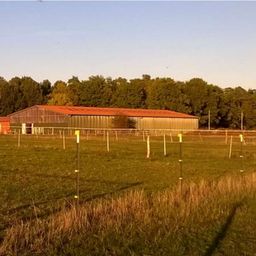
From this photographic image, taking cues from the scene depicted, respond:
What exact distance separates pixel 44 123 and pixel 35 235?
96.0 metres

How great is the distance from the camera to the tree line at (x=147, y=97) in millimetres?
139000

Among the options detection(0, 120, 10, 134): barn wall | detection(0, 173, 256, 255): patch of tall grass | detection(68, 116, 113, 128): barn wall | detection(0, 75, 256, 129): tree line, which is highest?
detection(0, 75, 256, 129): tree line

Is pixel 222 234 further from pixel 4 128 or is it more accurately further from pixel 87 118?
pixel 4 128

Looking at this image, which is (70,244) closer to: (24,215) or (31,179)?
(24,215)

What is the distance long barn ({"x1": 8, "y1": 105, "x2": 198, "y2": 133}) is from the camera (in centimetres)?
10031

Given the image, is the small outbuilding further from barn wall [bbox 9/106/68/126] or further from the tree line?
the tree line

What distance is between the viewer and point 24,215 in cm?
1162

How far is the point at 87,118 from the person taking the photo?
10275cm

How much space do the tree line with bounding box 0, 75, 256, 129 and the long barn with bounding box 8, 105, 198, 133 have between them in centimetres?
1901

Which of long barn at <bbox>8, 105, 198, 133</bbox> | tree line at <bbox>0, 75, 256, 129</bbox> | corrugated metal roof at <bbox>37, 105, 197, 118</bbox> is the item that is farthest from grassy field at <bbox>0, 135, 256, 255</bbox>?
tree line at <bbox>0, 75, 256, 129</bbox>

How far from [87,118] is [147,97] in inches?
1718

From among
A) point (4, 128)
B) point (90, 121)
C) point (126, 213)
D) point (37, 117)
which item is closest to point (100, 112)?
point (90, 121)

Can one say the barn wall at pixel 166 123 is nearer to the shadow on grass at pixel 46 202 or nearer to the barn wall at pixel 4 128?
the barn wall at pixel 4 128

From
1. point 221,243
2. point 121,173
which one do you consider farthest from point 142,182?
point 221,243
